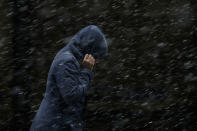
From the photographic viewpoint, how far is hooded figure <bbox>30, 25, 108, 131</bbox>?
2.94 m

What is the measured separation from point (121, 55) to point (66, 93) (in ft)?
7.65

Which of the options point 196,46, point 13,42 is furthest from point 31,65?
point 196,46

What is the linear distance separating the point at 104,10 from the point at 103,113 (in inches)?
55.3

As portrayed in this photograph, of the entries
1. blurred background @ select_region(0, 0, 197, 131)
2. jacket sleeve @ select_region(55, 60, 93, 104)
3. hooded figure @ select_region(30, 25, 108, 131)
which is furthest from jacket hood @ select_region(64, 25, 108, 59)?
blurred background @ select_region(0, 0, 197, 131)

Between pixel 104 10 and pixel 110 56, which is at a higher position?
pixel 104 10

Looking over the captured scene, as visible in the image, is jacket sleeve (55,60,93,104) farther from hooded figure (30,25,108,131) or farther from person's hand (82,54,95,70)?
person's hand (82,54,95,70)

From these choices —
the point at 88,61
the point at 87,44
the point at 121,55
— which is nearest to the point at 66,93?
the point at 88,61

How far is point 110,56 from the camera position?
16.9 ft

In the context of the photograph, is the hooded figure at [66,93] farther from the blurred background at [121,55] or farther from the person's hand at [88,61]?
the blurred background at [121,55]

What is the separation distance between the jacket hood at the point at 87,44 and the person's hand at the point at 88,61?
0.13 ft

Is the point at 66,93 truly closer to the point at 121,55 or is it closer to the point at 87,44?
the point at 87,44

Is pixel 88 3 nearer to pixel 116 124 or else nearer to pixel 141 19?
pixel 141 19

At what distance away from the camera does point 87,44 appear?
319 centimetres

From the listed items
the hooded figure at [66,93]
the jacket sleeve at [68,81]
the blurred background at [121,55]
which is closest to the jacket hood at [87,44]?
the hooded figure at [66,93]
